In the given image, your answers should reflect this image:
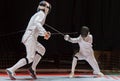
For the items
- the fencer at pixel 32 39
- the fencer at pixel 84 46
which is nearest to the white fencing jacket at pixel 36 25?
the fencer at pixel 32 39

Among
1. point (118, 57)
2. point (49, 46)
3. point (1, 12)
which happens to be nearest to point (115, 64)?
point (118, 57)

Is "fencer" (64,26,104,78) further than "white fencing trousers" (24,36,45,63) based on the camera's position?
Yes

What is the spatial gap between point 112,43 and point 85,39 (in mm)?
1516

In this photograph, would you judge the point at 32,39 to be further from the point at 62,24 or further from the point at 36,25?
the point at 62,24

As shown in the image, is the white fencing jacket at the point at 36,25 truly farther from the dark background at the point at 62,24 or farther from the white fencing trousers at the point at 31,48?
the dark background at the point at 62,24

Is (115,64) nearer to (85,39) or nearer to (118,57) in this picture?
(118,57)

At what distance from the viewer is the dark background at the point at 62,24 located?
8828 mm

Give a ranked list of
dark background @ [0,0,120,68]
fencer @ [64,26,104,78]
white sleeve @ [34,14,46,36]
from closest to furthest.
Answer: white sleeve @ [34,14,46,36] → fencer @ [64,26,104,78] → dark background @ [0,0,120,68]

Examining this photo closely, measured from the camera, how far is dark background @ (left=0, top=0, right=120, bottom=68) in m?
8.83

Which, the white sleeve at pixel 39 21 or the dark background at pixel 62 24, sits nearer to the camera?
the white sleeve at pixel 39 21

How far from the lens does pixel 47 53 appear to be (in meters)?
9.06

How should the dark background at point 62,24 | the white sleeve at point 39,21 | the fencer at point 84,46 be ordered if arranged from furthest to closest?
the dark background at point 62,24, the fencer at point 84,46, the white sleeve at point 39,21

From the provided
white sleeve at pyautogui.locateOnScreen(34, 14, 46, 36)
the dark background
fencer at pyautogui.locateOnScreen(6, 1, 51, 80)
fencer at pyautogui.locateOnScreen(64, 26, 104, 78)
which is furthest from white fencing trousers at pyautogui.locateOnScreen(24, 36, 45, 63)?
the dark background

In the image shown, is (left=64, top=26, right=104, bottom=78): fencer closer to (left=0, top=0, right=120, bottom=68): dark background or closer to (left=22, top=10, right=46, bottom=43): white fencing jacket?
(left=22, top=10, right=46, bottom=43): white fencing jacket
